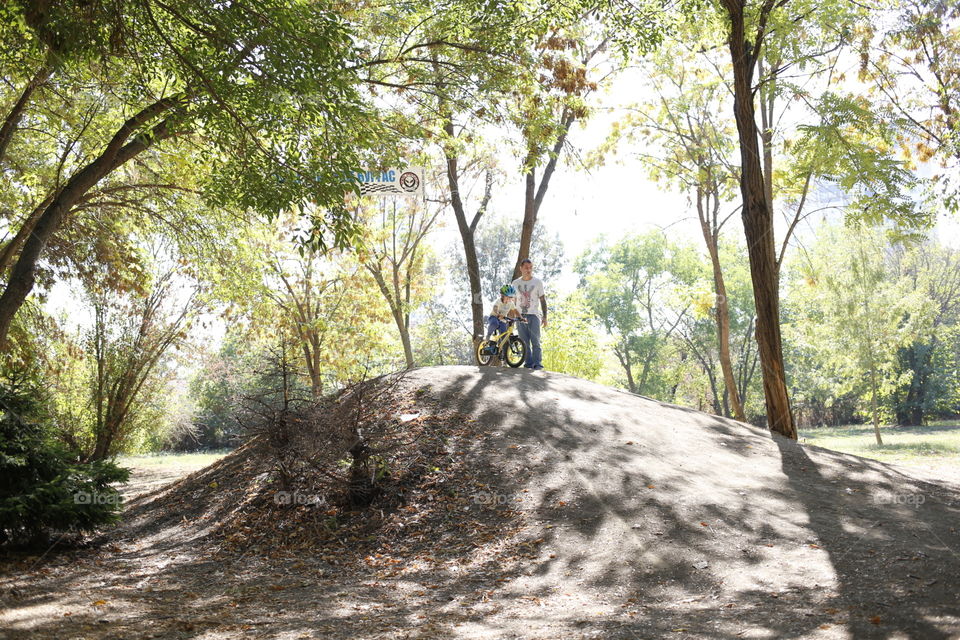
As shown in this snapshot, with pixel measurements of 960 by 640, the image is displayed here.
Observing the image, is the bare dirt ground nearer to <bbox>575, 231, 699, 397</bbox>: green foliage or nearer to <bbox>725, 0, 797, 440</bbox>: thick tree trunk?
<bbox>725, 0, 797, 440</bbox>: thick tree trunk

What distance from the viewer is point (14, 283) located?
8.65 metres

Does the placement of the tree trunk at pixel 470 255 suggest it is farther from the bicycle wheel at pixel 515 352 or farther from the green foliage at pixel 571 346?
the green foliage at pixel 571 346

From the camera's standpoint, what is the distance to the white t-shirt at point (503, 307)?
12.0m

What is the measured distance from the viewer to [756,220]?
10.1 metres

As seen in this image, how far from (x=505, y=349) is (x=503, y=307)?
1051mm

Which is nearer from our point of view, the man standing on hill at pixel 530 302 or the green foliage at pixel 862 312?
the man standing on hill at pixel 530 302

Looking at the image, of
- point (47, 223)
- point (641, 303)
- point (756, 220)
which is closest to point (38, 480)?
point (47, 223)

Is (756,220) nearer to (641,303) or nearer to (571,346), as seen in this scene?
(571,346)

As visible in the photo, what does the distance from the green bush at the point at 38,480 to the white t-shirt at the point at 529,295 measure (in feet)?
22.4

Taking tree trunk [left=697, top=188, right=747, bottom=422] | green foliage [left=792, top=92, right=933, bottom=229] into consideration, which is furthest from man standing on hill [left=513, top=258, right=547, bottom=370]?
tree trunk [left=697, top=188, right=747, bottom=422]

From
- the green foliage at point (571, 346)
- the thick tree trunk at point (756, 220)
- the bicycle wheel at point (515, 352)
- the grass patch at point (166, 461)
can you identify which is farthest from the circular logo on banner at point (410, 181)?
the green foliage at point (571, 346)

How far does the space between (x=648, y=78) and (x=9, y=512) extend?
704 inches

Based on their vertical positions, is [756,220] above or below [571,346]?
above

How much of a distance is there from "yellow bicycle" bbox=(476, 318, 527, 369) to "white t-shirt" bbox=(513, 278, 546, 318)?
66 cm
